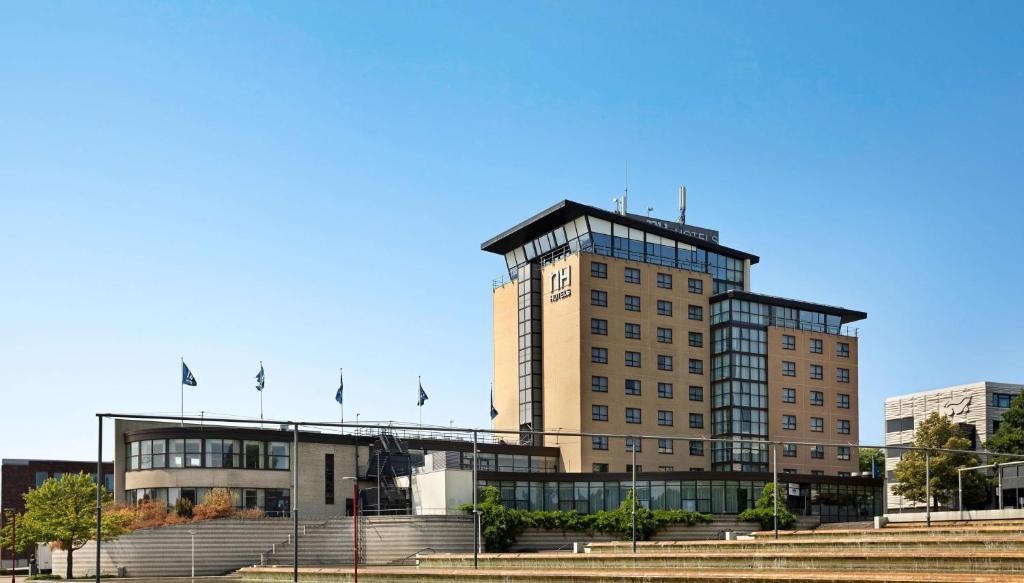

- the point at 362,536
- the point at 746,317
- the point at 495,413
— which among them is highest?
the point at 746,317

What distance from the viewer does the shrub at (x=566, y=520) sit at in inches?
3034

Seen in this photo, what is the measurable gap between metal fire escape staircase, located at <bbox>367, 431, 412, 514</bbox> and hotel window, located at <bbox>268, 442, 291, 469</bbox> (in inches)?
251

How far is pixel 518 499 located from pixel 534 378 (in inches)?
787

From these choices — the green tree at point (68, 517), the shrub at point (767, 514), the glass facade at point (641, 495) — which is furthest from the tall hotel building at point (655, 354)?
the green tree at point (68, 517)

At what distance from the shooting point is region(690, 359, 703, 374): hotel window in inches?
4087

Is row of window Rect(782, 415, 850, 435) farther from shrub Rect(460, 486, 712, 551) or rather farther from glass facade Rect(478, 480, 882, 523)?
shrub Rect(460, 486, 712, 551)

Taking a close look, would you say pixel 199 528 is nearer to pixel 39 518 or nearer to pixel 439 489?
pixel 39 518

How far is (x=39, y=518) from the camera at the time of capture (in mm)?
72375

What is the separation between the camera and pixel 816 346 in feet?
358

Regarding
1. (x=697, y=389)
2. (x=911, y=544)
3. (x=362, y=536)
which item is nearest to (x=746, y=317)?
(x=697, y=389)

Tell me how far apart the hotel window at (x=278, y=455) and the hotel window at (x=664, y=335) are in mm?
36439

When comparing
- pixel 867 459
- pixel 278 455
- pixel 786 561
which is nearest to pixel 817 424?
pixel 278 455

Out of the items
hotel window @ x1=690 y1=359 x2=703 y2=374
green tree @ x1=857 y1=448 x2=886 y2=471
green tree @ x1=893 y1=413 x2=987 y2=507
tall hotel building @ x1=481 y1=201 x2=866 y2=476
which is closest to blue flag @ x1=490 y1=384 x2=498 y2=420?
tall hotel building @ x1=481 y1=201 x2=866 y2=476

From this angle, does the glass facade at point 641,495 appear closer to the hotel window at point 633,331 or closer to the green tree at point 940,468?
the green tree at point 940,468
